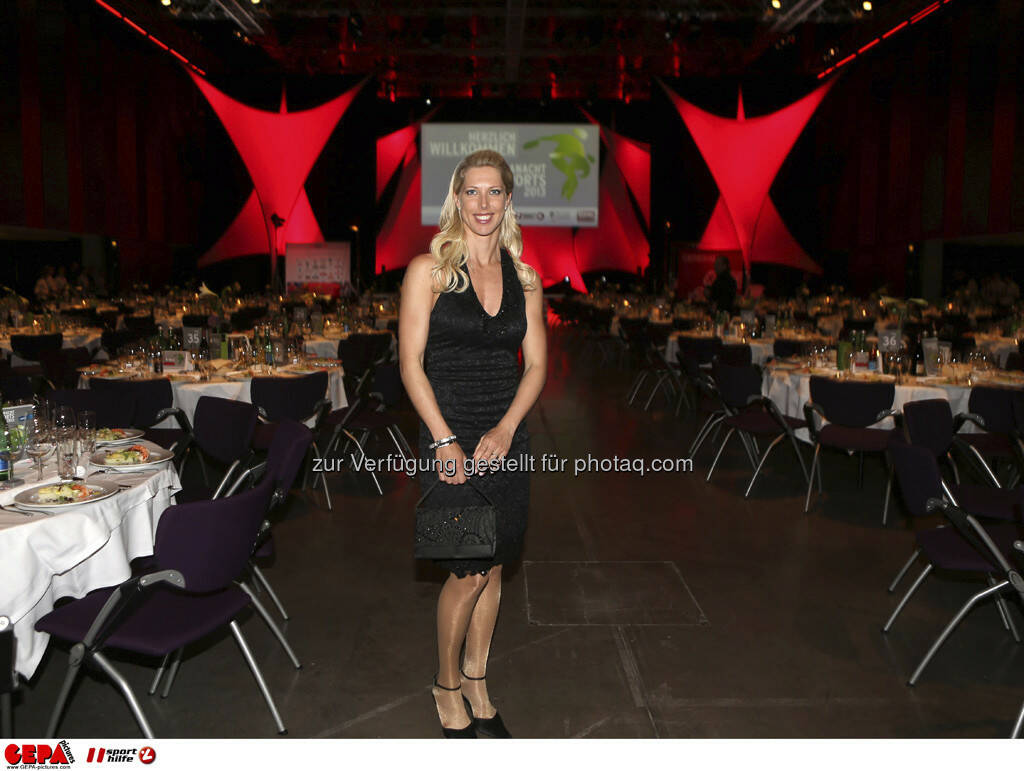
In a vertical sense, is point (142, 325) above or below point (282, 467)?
above

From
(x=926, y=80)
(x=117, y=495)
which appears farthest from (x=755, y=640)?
(x=926, y=80)

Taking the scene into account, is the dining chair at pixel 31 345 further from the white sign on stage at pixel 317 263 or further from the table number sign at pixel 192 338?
the white sign on stage at pixel 317 263

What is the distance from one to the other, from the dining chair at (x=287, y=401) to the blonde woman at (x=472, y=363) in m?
2.71

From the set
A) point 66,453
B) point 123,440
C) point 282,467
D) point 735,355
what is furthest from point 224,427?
point 735,355

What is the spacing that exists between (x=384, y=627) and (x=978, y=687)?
228cm

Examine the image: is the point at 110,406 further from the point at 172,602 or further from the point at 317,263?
the point at 317,263

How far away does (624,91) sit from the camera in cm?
2278

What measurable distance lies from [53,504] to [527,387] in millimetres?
1523

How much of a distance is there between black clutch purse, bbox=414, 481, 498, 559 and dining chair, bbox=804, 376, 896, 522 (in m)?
3.21

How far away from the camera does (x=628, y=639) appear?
348 cm

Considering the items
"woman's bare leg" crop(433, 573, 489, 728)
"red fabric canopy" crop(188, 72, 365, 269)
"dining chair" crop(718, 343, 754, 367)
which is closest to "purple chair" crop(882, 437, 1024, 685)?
"woman's bare leg" crop(433, 573, 489, 728)

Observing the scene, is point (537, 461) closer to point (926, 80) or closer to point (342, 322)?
point (342, 322)
